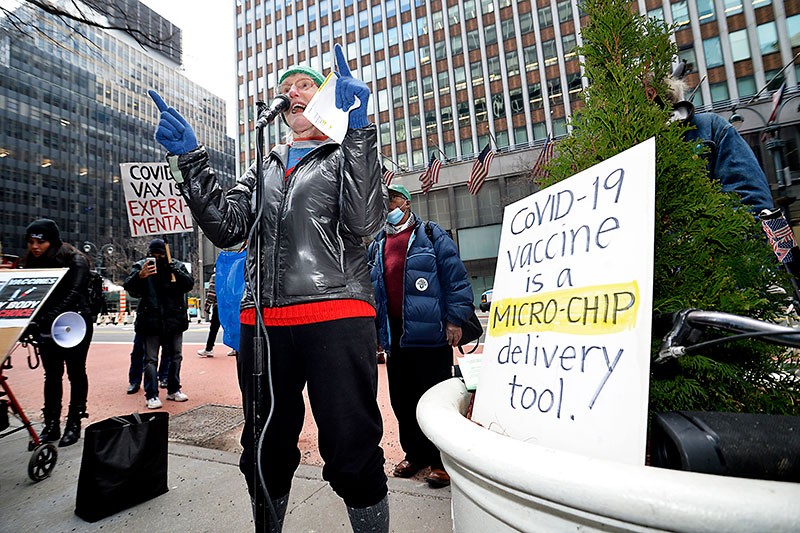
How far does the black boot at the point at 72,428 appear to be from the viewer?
3246 millimetres

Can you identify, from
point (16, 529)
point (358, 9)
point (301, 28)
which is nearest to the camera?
point (16, 529)

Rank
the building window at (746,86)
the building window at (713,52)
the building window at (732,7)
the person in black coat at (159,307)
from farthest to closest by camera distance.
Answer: the building window at (713,52), the building window at (732,7), the building window at (746,86), the person in black coat at (159,307)

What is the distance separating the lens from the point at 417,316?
246 cm

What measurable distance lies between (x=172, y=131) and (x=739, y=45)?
31.7 m

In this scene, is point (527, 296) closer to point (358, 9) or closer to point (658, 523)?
point (658, 523)

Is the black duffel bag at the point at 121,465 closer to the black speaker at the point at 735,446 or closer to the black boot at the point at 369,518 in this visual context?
the black boot at the point at 369,518

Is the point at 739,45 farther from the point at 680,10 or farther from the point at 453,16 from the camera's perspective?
the point at 453,16

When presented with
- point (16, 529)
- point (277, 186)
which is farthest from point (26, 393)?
point (277, 186)

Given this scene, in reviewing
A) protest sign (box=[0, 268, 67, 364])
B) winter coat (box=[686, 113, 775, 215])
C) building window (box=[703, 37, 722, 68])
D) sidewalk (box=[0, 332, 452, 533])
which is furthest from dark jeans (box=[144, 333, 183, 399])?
building window (box=[703, 37, 722, 68])

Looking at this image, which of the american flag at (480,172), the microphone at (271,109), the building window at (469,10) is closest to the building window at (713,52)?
the building window at (469,10)

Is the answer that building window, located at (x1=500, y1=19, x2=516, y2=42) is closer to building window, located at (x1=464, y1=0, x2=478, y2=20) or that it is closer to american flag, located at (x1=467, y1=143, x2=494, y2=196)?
building window, located at (x1=464, y1=0, x2=478, y2=20)

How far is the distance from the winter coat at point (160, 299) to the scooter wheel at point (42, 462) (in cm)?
194

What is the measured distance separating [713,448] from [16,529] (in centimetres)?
301

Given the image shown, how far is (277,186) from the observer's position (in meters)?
1.58
